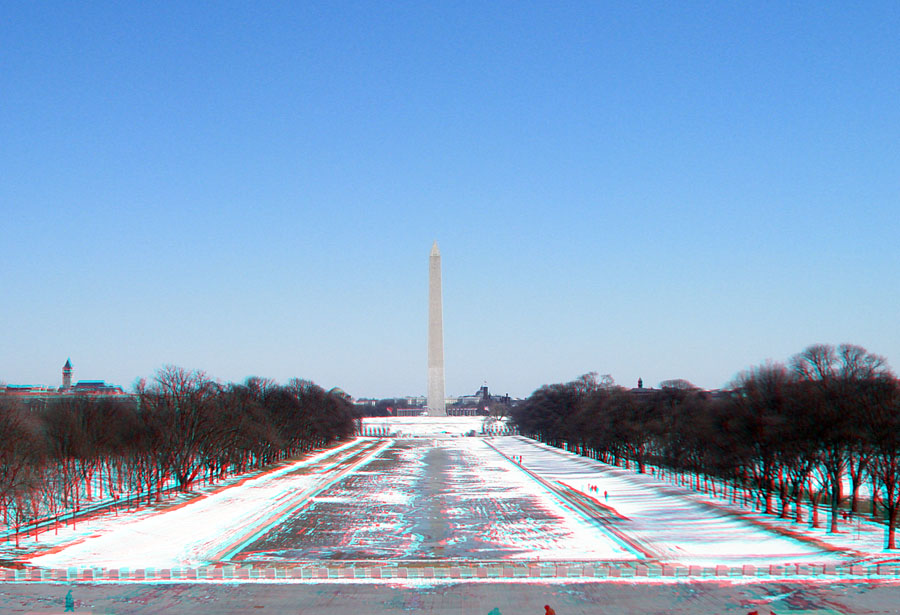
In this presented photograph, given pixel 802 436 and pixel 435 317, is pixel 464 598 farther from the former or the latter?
pixel 435 317

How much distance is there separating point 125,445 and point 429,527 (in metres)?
31.6

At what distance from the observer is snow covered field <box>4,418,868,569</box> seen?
34469 mm

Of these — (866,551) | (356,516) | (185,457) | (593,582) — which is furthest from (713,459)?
(185,457)

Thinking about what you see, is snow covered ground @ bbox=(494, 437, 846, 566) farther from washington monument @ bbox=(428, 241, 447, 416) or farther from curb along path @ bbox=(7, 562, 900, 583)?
washington monument @ bbox=(428, 241, 447, 416)

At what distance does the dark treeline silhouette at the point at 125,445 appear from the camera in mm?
47094

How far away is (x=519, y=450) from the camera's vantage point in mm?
116062

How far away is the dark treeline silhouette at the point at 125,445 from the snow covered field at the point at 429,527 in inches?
172

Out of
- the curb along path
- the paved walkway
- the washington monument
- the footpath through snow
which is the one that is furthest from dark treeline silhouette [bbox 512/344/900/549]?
the washington monument

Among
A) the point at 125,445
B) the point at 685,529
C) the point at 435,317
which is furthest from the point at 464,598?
the point at 435,317

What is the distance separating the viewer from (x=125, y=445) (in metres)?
62.7

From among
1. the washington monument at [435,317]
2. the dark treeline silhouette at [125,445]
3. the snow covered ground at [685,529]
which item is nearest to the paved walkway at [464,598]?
the snow covered ground at [685,529]

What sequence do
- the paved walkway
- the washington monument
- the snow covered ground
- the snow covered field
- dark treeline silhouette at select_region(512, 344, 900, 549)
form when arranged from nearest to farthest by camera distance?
the paved walkway → the snow covered ground → the snow covered field → dark treeline silhouette at select_region(512, 344, 900, 549) → the washington monument

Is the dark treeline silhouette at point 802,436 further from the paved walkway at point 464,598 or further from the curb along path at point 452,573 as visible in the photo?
the paved walkway at point 464,598

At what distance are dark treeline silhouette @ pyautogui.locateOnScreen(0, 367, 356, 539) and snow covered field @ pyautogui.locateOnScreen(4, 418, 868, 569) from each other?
4.36 meters
